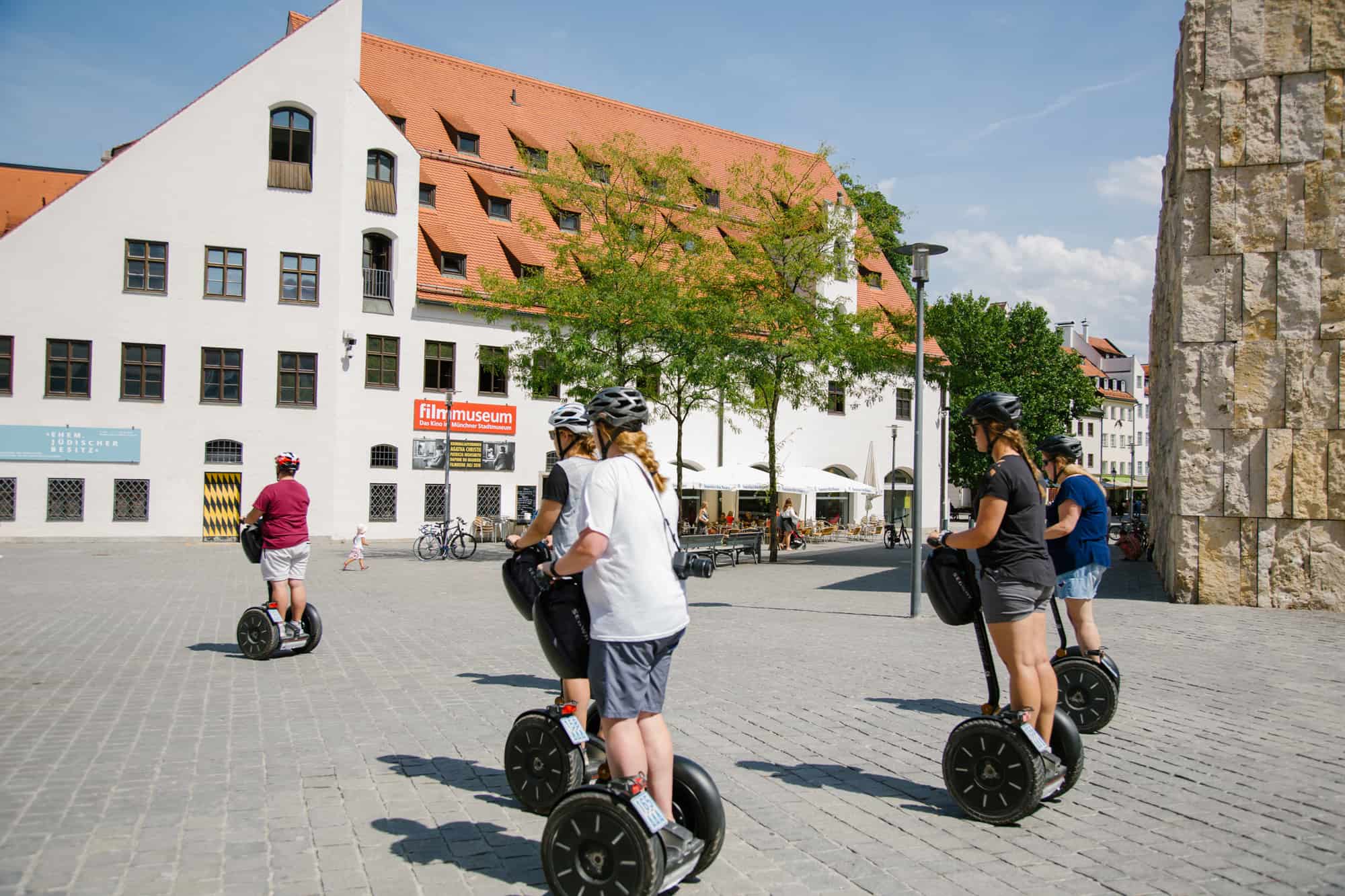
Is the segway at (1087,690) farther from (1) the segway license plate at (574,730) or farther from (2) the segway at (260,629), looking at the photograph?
(2) the segway at (260,629)

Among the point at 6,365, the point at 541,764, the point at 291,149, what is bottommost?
the point at 541,764

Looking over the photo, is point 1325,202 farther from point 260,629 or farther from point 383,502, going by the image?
point 383,502

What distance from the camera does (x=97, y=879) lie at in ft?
13.7

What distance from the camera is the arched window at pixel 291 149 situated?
33.2 metres

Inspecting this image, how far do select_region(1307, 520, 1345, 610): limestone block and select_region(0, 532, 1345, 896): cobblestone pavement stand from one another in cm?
262

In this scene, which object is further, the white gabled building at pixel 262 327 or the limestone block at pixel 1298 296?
the white gabled building at pixel 262 327

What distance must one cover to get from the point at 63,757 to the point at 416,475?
96.0ft

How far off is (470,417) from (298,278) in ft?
22.4

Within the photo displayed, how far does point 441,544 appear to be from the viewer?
26.8 m

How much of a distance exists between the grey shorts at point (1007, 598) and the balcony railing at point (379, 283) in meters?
31.9

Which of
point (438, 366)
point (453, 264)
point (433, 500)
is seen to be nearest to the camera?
point (433, 500)

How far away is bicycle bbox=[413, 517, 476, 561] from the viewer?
2659cm

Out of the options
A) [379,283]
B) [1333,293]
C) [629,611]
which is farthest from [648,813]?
[379,283]

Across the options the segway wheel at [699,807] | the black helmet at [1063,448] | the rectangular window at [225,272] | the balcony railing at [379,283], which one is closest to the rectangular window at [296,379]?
the rectangular window at [225,272]
